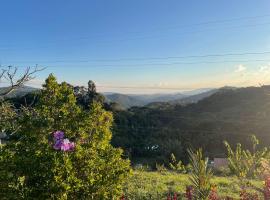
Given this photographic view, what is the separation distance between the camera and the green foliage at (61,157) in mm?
5277

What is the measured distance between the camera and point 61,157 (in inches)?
206

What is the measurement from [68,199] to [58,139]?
0.92 meters

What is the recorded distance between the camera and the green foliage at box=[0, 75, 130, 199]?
5.28 metres

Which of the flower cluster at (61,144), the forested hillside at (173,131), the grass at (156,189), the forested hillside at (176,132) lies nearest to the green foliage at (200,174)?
the flower cluster at (61,144)

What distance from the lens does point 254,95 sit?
335 feet

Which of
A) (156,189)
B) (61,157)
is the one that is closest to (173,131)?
(156,189)

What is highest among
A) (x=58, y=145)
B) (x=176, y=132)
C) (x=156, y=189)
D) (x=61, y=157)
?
(x=58, y=145)

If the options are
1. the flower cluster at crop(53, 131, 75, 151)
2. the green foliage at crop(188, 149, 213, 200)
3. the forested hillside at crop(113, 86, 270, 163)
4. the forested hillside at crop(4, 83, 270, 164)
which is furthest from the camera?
the forested hillside at crop(113, 86, 270, 163)

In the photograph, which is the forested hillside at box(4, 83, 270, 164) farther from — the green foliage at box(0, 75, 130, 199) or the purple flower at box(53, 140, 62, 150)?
the purple flower at box(53, 140, 62, 150)

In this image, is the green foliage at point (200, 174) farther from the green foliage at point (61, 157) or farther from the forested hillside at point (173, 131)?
the forested hillside at point (173, 131)

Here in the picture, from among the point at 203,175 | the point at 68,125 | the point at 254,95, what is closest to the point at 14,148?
the point at 68,125

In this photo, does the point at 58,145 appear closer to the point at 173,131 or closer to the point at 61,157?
the point at 61,157

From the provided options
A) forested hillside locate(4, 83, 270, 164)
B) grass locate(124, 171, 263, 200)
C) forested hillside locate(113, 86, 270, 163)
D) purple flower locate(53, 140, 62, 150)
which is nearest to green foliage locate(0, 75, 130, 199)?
purple flower locate(53, 140, 62, 150)

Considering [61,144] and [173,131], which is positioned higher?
[61,144]
